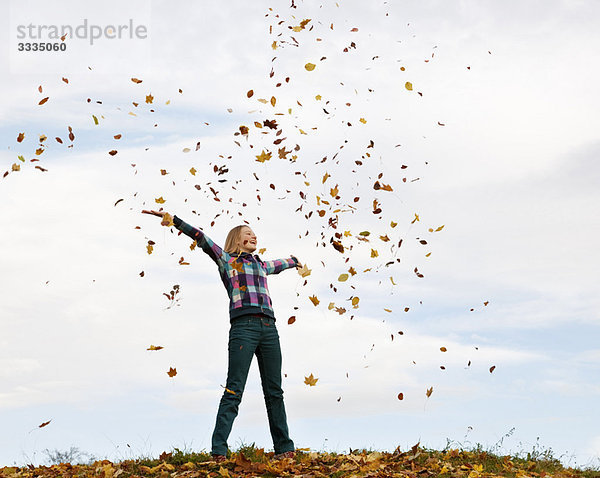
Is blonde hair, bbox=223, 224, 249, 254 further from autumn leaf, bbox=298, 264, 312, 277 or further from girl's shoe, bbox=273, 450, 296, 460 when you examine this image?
girl's shoe, bbox=273, 450, 296, 460

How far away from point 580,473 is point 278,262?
5047 millimetres

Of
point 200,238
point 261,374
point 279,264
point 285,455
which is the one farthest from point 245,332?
point 285,455

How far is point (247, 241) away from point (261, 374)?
1.67 meters

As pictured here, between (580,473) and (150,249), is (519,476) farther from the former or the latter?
(150,249)

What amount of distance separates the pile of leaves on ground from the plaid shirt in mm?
1725

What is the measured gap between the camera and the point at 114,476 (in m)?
7.79

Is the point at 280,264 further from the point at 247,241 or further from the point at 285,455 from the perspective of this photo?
the point at 285,455

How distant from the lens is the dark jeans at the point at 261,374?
788cm

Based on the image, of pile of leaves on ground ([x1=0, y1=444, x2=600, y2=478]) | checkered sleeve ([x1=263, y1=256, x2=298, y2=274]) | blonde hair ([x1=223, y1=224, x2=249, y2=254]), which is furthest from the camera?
checkered sleeve ([x1=263, y1=256, x2=298, y2=274])

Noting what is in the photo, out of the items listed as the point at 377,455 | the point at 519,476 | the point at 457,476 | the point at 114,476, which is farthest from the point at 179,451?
the point at 519,476

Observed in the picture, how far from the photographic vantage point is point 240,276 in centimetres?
812

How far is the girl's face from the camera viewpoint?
27.6 ft

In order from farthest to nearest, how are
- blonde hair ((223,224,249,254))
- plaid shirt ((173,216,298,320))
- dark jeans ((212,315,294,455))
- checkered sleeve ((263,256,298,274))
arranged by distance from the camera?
1. checkered sleeve ((263,256,298,274))
2. blonde hair ((223,224,249,254))
3. plaid shirt ((173,216,298,320))
4. dark jeans ((212,315,294,455))

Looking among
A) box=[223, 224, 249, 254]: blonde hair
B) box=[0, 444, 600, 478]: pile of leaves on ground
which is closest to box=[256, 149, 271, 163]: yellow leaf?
box=[223, 224, 249, 254]: blonde hair
